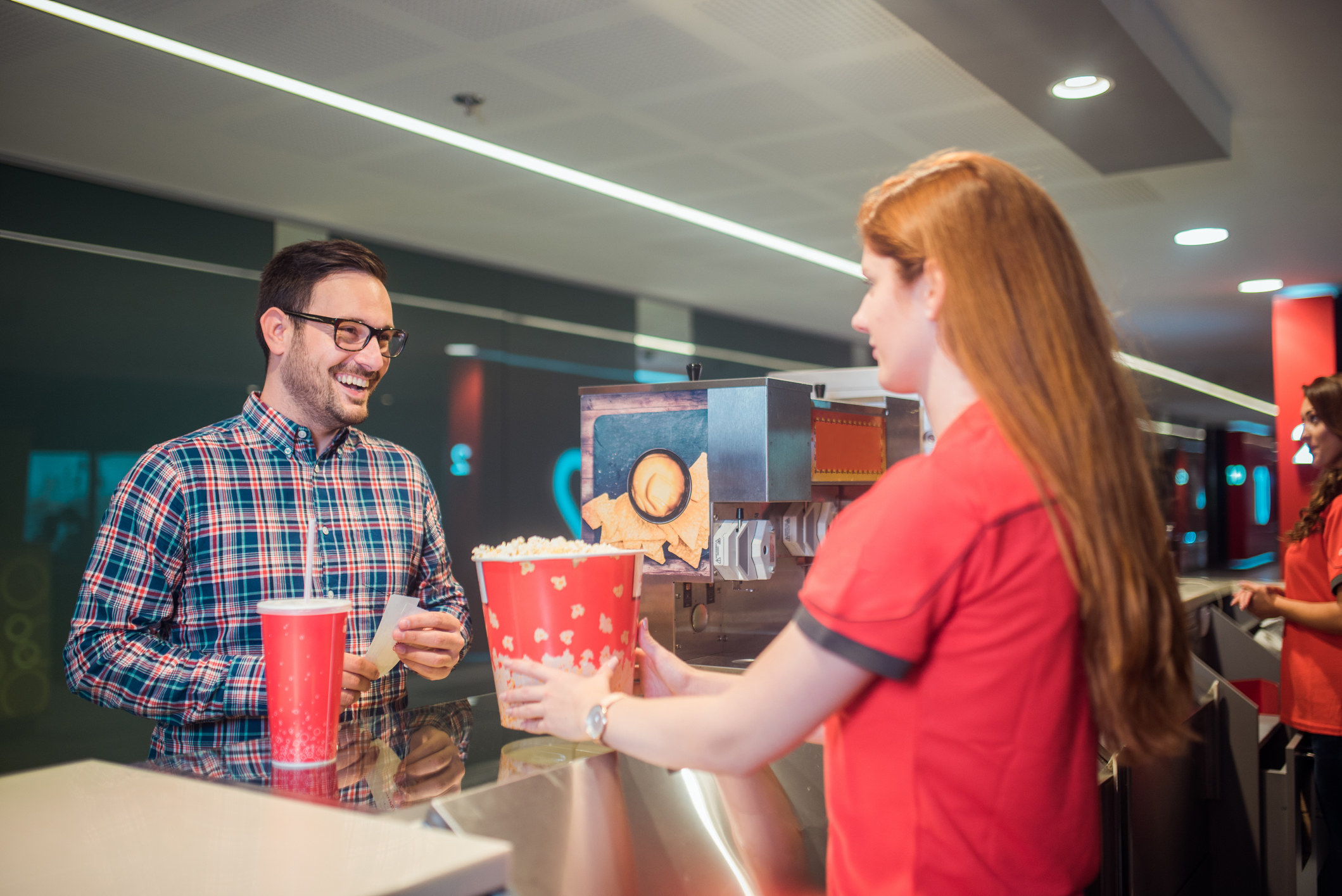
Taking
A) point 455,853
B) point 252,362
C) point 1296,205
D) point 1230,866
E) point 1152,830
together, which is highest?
point 1296,205

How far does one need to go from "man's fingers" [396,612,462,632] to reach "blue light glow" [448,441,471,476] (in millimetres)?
5181

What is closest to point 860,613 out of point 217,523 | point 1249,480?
point 217,523

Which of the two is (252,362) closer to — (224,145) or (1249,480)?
(224,145)

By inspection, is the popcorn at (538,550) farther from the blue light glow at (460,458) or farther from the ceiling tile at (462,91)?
the blue light glow at (460,458)

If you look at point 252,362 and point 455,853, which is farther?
point 252,362

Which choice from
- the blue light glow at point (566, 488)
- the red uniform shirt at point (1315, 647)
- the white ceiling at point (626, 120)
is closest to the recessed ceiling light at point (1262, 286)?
the white ceiling at point (626, 120)

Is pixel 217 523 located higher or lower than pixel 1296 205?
lower

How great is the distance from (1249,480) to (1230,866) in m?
13.6

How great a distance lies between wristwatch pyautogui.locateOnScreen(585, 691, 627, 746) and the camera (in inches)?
44.0

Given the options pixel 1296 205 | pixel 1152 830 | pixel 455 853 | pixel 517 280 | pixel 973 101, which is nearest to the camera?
pixel 455 853

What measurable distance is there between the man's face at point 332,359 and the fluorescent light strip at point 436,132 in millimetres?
2048

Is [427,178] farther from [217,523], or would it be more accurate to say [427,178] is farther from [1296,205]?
[1296,205]

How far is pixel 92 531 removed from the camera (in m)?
4.95

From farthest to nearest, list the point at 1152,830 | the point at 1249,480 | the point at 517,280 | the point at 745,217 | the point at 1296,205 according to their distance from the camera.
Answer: the point at 1249,480
the point at 517,280
the point at 745,217
the point at 1296,205
the point at 1152,830
